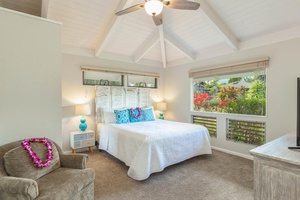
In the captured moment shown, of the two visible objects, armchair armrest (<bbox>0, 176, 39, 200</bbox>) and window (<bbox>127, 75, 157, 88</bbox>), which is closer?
armchair armrest (<bbox>0, 176, 39, 200</bbox>)

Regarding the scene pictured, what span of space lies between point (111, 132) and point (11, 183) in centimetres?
220

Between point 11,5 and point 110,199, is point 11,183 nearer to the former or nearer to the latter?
point 110,199

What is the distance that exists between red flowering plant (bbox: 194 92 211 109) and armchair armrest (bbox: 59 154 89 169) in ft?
11.7

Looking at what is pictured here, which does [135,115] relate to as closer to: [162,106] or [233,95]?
[162,106]

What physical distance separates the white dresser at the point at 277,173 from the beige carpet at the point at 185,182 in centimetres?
84

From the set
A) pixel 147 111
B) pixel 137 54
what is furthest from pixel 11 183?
pixel 137 54

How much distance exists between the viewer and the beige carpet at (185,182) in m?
2.24

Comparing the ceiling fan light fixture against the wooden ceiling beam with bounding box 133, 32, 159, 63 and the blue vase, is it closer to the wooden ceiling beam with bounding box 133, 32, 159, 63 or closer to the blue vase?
the wooden ceiling beam with bounding box 133, 32, 159, 63

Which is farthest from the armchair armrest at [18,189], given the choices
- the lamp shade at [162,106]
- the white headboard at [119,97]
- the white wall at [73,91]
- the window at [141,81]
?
the lamp shade at [162,106]

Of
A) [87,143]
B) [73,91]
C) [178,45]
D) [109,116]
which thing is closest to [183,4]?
[178,45]

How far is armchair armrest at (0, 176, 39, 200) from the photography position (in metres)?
1.36

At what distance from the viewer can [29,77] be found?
223 cm

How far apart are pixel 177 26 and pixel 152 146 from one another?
2801mm

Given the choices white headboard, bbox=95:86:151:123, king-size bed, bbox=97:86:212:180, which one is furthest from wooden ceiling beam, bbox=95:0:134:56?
king-size bed, bbox=97:86:212:180
